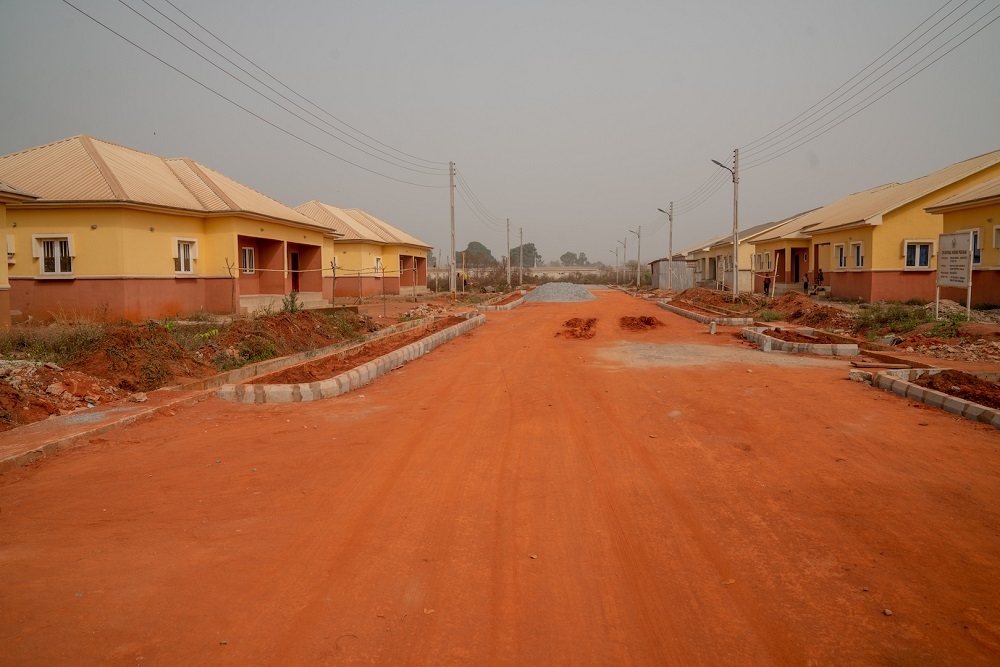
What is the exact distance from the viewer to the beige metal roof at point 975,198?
20.5 metres

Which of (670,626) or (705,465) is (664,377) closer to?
(705,465)

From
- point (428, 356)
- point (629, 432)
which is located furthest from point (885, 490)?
point (428, 356)

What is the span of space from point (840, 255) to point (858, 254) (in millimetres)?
2208

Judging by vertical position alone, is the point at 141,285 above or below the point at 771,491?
above

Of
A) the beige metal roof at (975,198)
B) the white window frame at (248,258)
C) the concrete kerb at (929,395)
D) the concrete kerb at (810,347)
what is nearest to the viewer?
the concrete kerb at (929,395)

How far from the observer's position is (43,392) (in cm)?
912

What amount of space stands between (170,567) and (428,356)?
440 inches

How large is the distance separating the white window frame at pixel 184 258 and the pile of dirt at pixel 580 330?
13.1 metres

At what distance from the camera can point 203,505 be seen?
218 inches

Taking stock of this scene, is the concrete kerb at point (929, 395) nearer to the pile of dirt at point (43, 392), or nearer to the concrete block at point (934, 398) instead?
the concrete block at point (934, 398)

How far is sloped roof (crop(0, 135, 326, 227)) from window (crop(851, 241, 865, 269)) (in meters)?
25.1

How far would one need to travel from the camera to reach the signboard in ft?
54.9

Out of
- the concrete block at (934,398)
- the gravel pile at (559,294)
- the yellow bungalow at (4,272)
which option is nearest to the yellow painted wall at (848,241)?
the gravel pile at (559,294)

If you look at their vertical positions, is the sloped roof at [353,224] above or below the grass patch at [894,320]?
above
